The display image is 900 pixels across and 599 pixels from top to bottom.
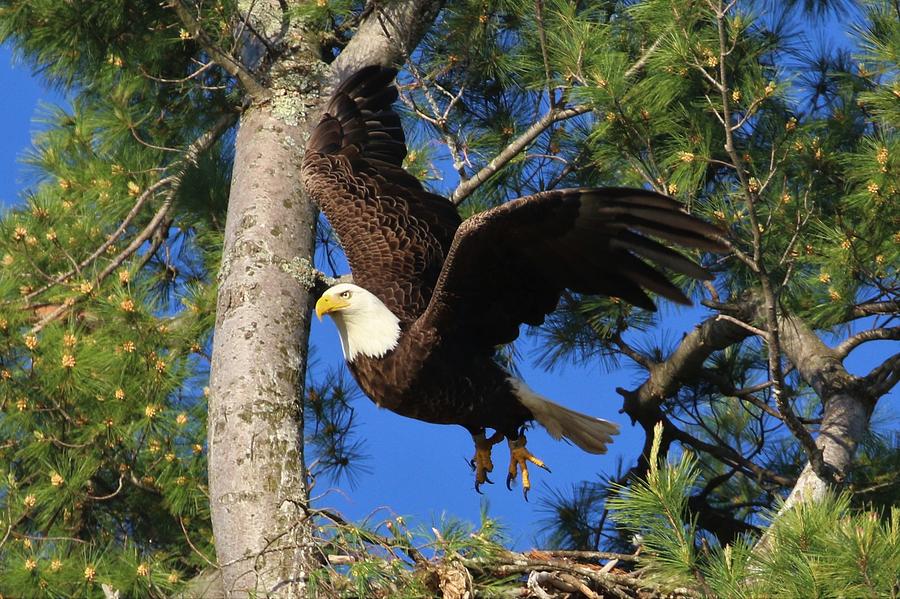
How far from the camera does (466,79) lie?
475 cm

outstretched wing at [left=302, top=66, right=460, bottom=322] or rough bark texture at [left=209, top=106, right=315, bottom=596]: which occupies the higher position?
outstretched wing at [left=302, top=66, right=460, bottom=322]

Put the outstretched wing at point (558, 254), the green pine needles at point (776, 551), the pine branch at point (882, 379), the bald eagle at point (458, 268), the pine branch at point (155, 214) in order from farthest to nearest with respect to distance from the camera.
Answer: the pine branch at point (155, 214), the pine branch at point (882, 379), the bald eagle at point (458, 268), the outstretched wing at point (558, 254), the green pine needles at point (776, 551)

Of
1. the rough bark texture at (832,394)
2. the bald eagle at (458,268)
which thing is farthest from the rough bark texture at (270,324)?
the rough bark texture at (832,394)

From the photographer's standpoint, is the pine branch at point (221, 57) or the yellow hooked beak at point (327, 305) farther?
the pine branch at point (221, 57)

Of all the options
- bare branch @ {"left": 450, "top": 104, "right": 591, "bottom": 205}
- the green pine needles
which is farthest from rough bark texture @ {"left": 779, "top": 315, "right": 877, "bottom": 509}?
the green pine needles

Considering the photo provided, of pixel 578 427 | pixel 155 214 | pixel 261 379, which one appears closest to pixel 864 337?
pixel 578 427

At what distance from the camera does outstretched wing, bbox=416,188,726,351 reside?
3.46 metres

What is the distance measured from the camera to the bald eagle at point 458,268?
3611 millimetres

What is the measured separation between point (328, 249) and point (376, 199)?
29.2 inches

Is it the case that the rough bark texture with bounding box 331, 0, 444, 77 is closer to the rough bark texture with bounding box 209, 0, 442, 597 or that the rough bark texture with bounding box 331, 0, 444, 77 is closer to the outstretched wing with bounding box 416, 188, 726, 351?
the rough bark texture with bounding box 209, 0, 442, 597

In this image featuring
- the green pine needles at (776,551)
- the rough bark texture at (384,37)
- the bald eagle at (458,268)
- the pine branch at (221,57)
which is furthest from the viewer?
the rough bark texture at (384,37)

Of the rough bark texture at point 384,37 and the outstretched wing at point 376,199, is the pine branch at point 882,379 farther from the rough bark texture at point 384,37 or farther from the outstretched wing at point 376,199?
the rough bark texture at point 384,37

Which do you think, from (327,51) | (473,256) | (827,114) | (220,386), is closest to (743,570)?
(473,256)

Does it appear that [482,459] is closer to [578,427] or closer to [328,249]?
[578,427]
